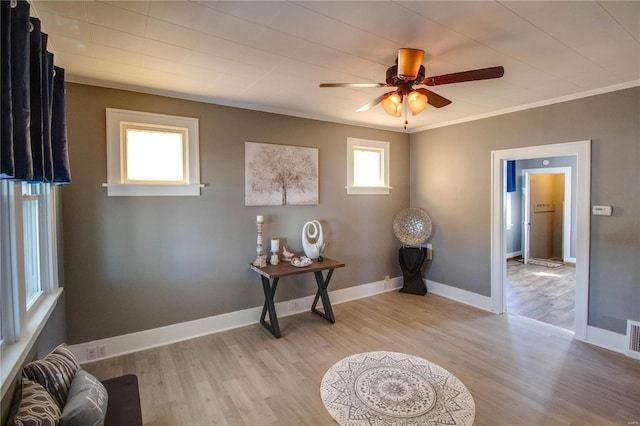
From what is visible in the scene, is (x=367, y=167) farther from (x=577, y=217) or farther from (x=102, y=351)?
(x=102, y=351)

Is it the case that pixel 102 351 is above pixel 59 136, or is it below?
below

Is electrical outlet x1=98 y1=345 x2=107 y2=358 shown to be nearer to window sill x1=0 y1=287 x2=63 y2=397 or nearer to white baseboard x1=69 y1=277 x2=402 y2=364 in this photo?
white baseboard x1=69 y1=277 x2=402 y2=364

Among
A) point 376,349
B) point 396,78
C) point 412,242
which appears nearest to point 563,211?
point 412,242

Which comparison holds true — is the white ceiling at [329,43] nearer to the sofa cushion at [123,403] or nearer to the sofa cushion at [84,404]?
the sofa cushion at [84,404]

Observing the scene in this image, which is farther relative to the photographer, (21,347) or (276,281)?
(276,281)

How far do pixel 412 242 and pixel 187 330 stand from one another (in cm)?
315

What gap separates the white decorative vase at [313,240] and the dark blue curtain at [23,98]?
8.58 ft

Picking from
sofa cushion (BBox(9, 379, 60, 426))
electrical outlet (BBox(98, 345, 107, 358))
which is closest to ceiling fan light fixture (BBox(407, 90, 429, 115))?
sofa cushion (BBox(9, 379, 60, 426))

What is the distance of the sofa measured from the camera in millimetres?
1236

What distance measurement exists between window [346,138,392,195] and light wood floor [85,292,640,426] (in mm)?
1778

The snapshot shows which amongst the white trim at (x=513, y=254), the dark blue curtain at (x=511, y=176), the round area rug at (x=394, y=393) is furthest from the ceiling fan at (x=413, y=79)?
the white trim at (x=513, y=254)

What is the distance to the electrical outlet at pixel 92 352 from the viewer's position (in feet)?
9.34

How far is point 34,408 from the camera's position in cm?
123

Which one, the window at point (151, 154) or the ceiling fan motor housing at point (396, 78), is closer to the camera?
the ceiling fan motor housing at point (396, 78)
